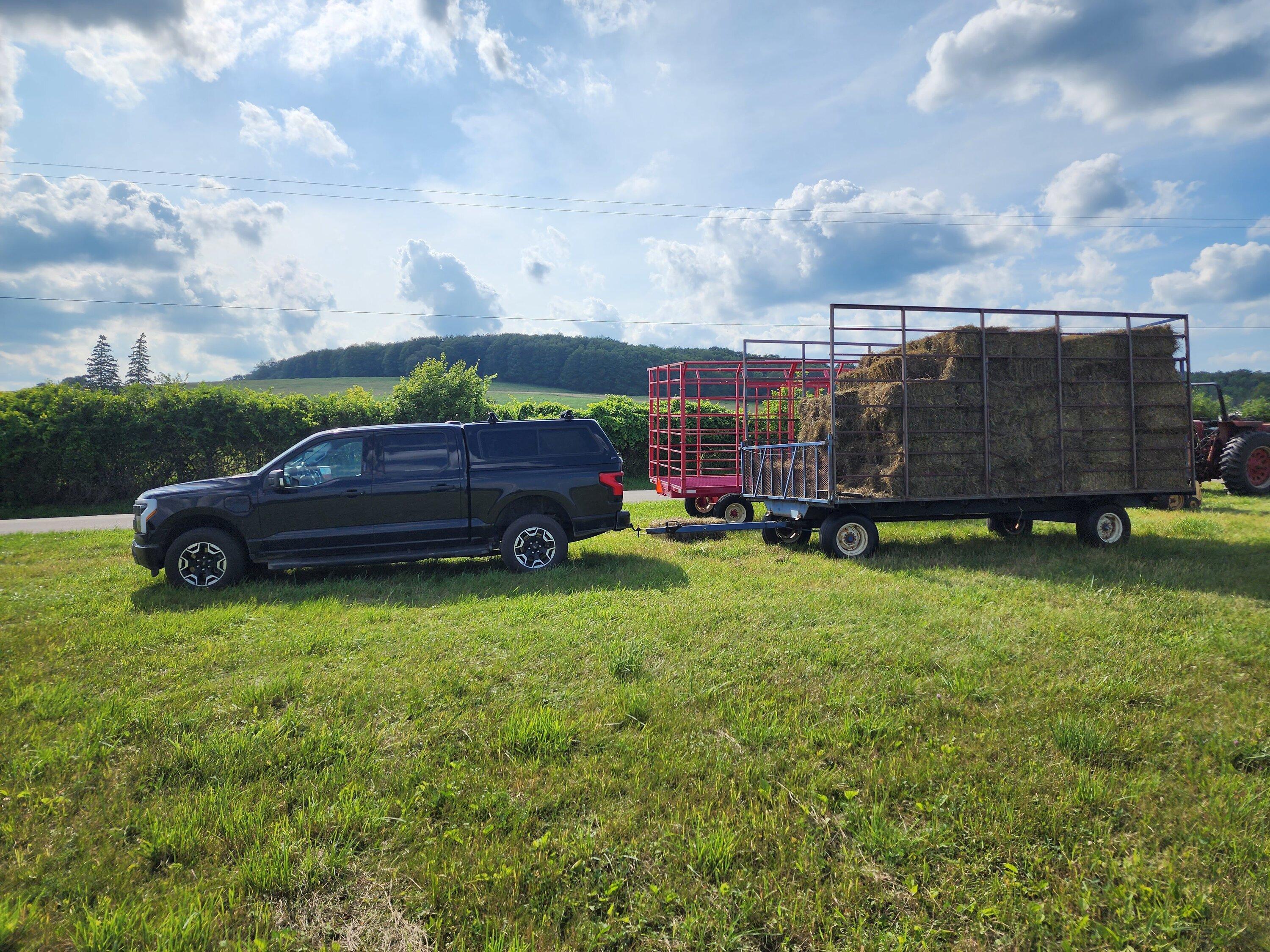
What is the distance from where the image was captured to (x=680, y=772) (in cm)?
A: 346

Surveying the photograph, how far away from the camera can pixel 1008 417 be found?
30.8 feet

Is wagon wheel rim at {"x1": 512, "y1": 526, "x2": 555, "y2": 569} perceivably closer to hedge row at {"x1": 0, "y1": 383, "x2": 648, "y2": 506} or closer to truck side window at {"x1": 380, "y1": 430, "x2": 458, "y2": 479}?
truck side window at {"x1": 380, "y1": 430, "x2": 458, "y2": 479}

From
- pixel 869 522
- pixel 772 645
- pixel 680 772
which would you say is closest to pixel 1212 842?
pixel 680 772

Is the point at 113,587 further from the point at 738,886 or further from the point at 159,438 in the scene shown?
the point at 159,438

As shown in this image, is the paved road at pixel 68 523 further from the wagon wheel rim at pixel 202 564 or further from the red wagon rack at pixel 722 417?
the wagon wheel rim at pixel 202 564

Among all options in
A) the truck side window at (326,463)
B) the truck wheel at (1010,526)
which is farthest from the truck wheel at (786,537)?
the truck side window at (326,463)

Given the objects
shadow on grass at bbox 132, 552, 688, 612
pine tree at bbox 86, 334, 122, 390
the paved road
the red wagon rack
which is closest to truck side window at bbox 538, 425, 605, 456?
shadow on grass at bbox 132, 552, 688, 612

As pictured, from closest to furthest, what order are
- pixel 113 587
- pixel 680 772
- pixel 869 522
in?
pixel 680 772 < pixel 113 587 < pixel 869 522

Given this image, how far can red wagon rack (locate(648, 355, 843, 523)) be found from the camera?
40.2 feet

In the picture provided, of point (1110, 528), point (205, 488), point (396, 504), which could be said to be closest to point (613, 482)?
point (396, 504)

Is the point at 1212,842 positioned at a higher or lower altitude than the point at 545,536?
lower

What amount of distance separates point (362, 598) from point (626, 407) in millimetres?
17333

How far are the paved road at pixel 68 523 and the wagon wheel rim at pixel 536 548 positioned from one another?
8.45m

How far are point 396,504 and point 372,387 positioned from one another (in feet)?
180
